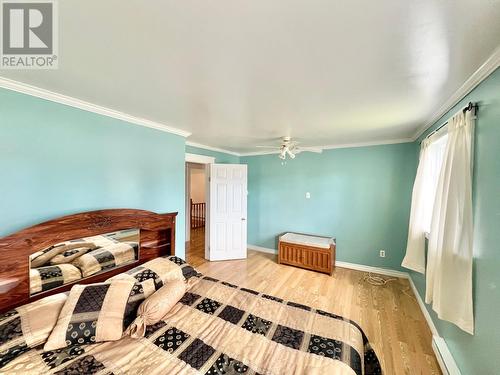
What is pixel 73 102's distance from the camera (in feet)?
5.88

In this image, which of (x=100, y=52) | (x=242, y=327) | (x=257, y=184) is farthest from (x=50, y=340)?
(x=257, y=184)

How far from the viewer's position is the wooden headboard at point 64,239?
4.51 feet

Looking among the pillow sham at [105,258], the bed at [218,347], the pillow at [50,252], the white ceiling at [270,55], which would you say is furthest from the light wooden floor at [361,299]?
the white ceiling at [270,55]

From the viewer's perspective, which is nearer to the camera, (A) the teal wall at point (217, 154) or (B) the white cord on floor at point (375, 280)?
(B) the white cord on floor at point (375, 280)

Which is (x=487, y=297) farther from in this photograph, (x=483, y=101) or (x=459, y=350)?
(x=483, y=101)

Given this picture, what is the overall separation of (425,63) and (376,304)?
8.88ft

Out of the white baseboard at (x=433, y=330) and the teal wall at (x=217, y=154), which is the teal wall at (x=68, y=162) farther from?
the white baseboard at (x=433, y=330)

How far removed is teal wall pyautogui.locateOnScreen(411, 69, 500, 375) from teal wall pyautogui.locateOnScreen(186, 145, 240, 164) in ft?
11.8

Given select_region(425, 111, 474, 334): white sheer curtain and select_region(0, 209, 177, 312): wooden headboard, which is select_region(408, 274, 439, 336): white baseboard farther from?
select_region(0, 209, 177, 312): wooden headboard

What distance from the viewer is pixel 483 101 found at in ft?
4.40

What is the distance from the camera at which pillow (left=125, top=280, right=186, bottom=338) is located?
135 cm

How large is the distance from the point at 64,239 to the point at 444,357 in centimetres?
333

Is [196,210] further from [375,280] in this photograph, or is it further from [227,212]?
[375,280]

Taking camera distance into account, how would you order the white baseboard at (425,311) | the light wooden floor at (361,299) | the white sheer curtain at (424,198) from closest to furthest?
the light wooden floor at (361,299) → the white baseboard at (425,311) → the white sheer curtain at (424,198)
